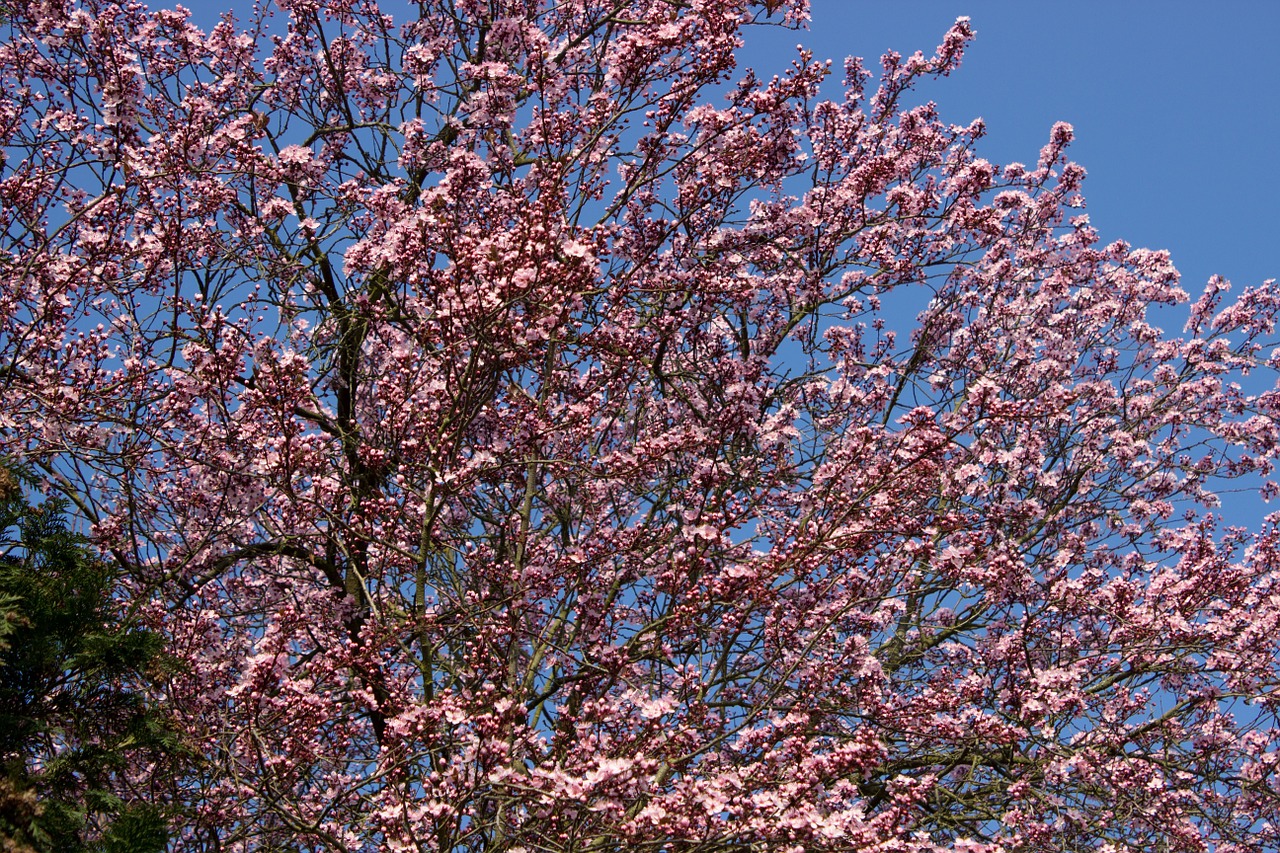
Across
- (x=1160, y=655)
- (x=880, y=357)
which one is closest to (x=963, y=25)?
(x=880, y=357)

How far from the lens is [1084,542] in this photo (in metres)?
11.7

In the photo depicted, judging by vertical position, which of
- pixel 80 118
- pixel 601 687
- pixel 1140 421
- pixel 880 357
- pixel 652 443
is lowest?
pixel 601 687

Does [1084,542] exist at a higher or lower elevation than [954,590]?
higher

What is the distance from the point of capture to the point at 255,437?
7.84 metres

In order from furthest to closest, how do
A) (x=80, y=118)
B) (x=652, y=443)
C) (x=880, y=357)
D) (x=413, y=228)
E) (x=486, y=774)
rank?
(x=880, y=357), (x=80, y=118), (x=652, y=443), (x=413, y=228), (x=486, y=774)

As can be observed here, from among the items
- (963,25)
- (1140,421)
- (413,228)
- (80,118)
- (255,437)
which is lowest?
(255,437)

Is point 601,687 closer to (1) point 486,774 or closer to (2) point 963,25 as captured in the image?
(1) point 486,774

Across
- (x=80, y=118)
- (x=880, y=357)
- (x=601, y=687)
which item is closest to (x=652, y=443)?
(x=601, y=687)

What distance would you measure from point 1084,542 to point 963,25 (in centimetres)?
559

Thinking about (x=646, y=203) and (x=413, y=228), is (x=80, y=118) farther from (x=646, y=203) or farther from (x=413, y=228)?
(x=646, y=203)

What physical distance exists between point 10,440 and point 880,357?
310 inches

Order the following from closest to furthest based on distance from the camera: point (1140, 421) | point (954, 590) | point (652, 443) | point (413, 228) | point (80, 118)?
point (413, 228)
point (652, 443)
point (80, 118)
point (954, 590)
point (1140, 421)

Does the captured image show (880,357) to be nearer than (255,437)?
No

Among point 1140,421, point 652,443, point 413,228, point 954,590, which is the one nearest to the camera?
point 413,228
